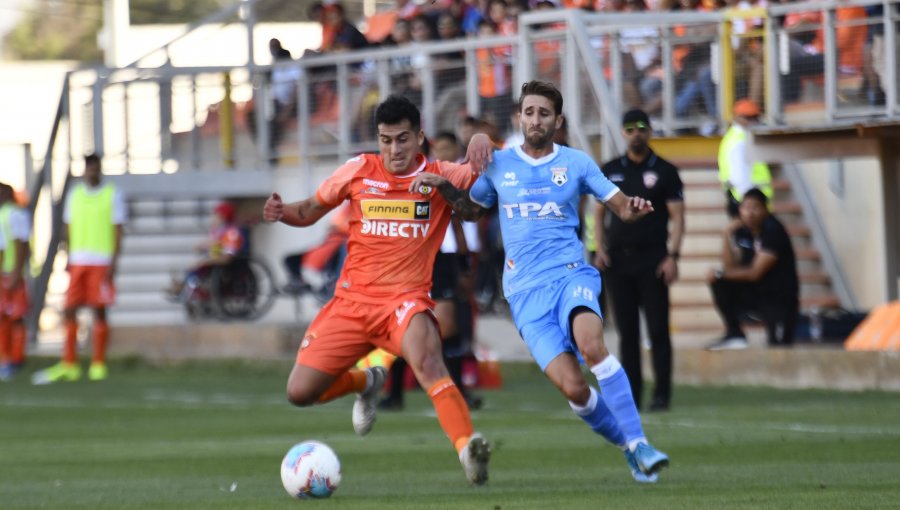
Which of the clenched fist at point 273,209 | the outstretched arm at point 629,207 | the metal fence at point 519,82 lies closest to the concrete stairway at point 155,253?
the metal fence at point 519,82

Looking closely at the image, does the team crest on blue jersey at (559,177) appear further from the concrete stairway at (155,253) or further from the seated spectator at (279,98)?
the concrete stairway at (155,253)

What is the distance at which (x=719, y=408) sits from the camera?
15477 millimetres

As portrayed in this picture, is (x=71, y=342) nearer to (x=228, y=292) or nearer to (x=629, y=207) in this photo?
(x=228, y=292)

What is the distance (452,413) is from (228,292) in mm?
17085

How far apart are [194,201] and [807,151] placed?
12.7m

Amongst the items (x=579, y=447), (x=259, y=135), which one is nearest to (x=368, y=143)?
(x=259, y=135)

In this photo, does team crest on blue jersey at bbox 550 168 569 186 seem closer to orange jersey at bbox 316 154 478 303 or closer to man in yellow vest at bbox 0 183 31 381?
orange jersey at bbox 316 154 478 303

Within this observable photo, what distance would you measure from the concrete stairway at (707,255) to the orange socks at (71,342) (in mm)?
6867

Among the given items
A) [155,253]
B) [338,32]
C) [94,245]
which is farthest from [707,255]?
[155,253]

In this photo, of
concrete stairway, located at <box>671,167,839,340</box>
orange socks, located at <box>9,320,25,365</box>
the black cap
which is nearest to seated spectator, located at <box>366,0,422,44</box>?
concrete stairway, located at <box>671,167,839,340</box>

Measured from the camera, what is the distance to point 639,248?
1463 centimetres

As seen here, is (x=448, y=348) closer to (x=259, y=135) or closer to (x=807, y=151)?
(x=807, y=151)

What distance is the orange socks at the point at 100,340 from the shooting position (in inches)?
869

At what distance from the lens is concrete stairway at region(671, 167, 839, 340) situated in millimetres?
20969
